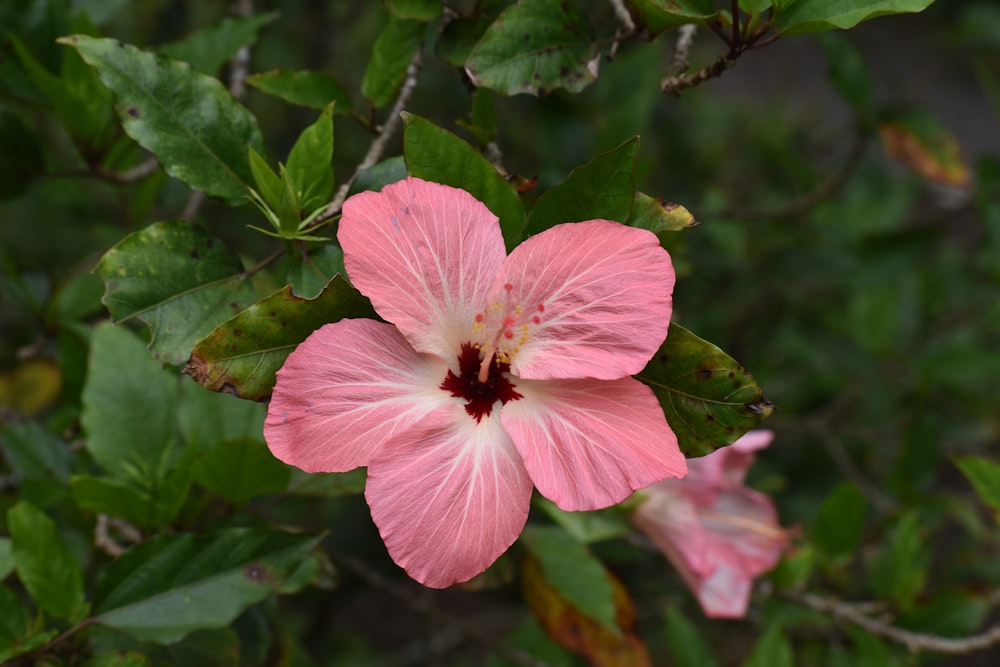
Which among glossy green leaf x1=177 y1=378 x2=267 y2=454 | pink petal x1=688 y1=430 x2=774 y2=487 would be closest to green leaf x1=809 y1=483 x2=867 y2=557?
pink petal x1=688 y1=430 x2=774 y2=487

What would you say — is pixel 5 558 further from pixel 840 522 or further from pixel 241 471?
pixel 840 522

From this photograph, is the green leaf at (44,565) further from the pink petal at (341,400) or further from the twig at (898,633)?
the twig at (898,633)

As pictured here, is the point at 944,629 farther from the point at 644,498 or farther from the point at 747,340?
the point at 747,340

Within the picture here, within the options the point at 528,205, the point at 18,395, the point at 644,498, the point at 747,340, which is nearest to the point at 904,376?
the point at 747,340

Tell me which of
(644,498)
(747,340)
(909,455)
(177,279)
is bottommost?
(747,340)

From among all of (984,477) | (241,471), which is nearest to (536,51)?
(241,471)
